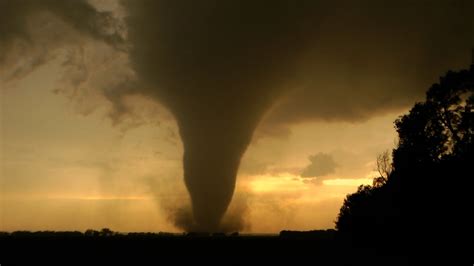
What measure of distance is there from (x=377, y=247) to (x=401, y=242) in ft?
25.6

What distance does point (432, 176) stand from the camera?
144ft

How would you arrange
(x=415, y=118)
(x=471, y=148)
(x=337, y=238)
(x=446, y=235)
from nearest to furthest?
(x=446, y=235)
(x=471, y=148)
(x=415, y=118)
(x=337, y=238)

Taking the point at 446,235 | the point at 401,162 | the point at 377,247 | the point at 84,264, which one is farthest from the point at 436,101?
the point at 84,264

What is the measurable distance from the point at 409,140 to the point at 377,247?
12.5 meters

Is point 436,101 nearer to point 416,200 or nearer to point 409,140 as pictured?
point 409,140

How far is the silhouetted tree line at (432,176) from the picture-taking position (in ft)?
130

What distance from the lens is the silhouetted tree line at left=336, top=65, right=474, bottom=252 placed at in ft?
130

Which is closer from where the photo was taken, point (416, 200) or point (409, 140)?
point (416, 200)

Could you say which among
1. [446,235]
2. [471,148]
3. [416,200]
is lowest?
[446,235]

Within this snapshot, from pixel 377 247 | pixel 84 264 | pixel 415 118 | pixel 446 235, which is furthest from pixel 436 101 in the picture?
pixel 84 264

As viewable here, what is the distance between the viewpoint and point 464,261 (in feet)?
107

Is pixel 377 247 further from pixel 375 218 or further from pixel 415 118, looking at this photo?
pixel 415 118

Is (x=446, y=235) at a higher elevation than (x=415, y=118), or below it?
below

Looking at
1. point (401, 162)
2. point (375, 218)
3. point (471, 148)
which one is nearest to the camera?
point (471, 148)
